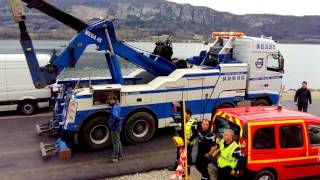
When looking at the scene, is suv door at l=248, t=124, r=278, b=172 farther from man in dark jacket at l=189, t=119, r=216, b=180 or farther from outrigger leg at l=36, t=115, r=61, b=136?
outrigger leg at l=36, t=115, r=61, b=136

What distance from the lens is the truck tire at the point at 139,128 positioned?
12320 mm

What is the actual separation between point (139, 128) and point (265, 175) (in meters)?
5.33

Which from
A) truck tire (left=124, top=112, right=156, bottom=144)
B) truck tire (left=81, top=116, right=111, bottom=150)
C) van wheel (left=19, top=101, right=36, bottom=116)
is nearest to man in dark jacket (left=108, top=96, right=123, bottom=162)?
truck tire (left=81, top=116, right=111, bottom=150)

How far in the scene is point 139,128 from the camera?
41.4ft

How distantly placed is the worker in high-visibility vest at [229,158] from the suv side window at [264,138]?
700 millimetres

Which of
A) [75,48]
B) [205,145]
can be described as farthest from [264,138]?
[75,48]

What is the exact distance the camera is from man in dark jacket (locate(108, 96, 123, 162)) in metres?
10.6

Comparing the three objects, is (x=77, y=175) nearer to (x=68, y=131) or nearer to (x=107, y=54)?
(x=68, y=131)

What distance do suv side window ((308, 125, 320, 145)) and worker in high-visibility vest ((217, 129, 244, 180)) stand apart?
7.10 ft

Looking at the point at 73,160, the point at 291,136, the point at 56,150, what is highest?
the point at 291,136

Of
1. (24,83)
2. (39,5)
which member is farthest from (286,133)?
(24,83)

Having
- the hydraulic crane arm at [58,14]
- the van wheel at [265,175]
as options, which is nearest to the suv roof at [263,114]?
the van wheel at [265,175]

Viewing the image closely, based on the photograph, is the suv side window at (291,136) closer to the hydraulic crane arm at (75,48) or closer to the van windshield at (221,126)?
the van windshield at (221,126)

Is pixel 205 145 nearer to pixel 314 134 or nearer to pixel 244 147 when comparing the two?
pixel 244 147
